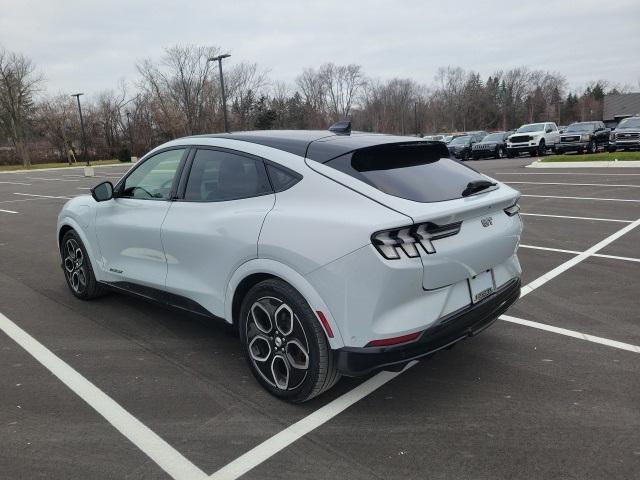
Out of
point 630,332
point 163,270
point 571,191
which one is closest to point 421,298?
point 163,270

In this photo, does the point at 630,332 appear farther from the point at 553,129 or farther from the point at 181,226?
the point at 553,129

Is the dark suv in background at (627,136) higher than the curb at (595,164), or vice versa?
the dark suv in background at (627,136)

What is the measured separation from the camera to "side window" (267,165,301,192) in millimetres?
3312

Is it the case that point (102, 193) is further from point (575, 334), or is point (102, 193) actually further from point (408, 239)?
point (575, 334)

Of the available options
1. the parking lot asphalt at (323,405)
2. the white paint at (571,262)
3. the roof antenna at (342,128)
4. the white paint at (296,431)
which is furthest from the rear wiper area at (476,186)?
the white paint at (571,262)

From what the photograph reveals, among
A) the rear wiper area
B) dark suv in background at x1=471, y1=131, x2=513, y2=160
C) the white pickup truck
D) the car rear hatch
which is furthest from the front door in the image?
dark suv in background at x1=471, y1=131, x2=513, y2=160

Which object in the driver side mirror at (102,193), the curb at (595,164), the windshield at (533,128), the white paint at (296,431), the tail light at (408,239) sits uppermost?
the windshield at (533,128)

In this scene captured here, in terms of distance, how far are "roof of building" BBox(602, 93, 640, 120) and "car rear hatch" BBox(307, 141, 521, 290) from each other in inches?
3503

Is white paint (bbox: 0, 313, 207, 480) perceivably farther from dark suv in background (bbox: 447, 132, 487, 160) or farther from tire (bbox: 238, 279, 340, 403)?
dark suv in background (bbox: 447, 132, 487, 160)

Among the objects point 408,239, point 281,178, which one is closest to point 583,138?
point 281,178

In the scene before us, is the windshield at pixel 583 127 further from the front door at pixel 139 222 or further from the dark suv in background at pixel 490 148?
the front door at pixel 139 222

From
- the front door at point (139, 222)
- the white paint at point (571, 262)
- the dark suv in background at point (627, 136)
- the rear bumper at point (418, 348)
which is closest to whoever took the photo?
the rear bumper at point (418, 348)

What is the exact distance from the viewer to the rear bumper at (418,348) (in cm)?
287

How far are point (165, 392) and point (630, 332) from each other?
3.64 m
